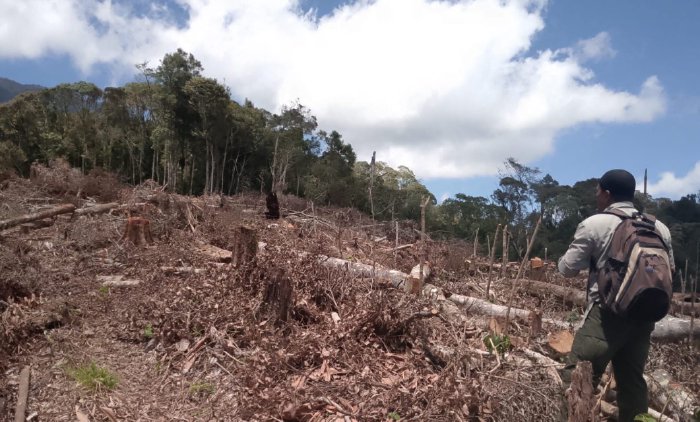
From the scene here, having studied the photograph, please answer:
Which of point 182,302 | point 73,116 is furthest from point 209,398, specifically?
point 73,116

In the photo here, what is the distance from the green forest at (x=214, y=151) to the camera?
2383 cm

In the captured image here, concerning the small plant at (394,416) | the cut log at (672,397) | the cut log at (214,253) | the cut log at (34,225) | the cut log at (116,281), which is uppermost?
the cut log at (34,225)

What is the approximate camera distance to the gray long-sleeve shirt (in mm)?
2861

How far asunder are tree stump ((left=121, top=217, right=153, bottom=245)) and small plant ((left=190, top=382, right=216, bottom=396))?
4.52 meters

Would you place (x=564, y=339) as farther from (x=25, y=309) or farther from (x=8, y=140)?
(x=8, y=140)

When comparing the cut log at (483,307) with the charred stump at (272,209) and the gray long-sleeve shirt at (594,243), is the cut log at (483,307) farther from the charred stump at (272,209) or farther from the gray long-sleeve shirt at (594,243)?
the charred stump at (272,209)

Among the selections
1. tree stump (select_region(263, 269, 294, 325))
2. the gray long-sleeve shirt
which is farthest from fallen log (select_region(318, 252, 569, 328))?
the gray long-sleeve shirt

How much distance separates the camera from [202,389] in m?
3.82

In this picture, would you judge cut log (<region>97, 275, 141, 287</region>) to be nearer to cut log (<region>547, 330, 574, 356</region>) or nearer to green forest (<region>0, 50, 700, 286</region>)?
cut log (<region>547, 330, 574, 356</region>)

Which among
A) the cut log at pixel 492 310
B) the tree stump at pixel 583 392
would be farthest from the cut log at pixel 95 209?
the tree stump at pixel 583 392

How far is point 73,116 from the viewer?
31.5 m

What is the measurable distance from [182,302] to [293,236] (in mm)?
5195

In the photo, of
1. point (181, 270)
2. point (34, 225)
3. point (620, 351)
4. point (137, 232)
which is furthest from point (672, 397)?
point (34, 225)

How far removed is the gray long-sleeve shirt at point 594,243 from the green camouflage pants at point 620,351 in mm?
152
